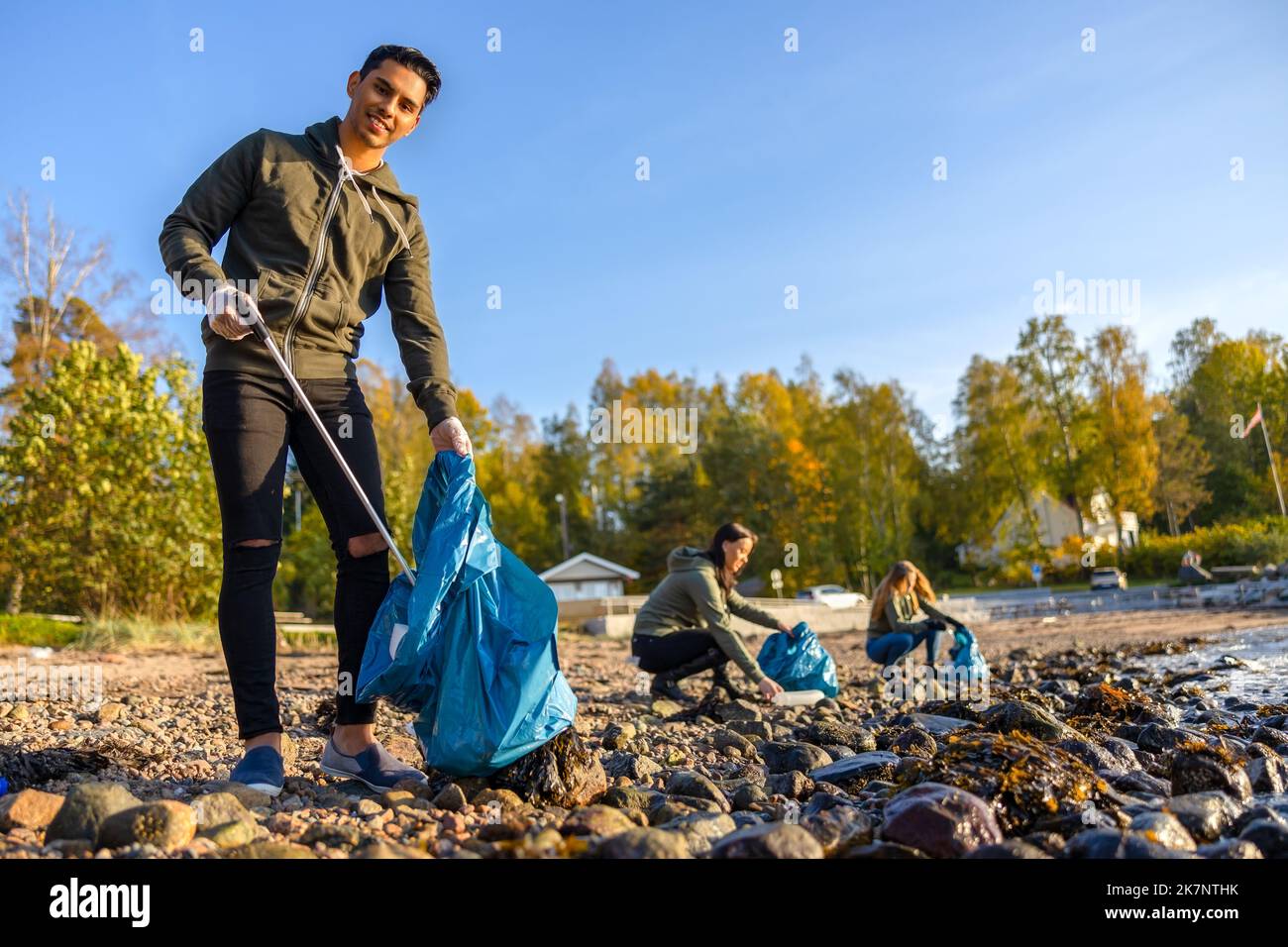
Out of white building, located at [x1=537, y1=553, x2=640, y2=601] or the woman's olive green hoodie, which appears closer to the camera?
the woman's olive green hoodie

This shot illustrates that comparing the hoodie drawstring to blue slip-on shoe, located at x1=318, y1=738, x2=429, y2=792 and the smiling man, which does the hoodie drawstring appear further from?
blue slip-on shoe, located at x1=318, y1=738, x2=429, y2=792

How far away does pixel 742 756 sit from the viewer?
4086mm

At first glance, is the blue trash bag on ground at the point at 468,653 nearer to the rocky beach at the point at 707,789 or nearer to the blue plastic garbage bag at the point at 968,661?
the rocky beach at the point at 707,789

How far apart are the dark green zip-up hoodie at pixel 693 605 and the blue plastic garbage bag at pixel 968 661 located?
4.98ft

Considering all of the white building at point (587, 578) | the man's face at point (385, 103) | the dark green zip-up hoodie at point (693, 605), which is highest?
the man's face at point (385, 103)

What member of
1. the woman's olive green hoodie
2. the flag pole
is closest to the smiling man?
the woman's olive green hoodie

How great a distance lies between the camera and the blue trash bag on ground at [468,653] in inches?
99.5

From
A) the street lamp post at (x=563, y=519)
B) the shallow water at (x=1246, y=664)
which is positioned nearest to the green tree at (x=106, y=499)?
the shallow water at (x=1246, y=664)

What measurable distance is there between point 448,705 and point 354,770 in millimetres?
501

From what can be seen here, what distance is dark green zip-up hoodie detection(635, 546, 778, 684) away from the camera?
6148 millimetres

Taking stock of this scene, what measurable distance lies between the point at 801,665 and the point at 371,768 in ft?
A: 13.0
